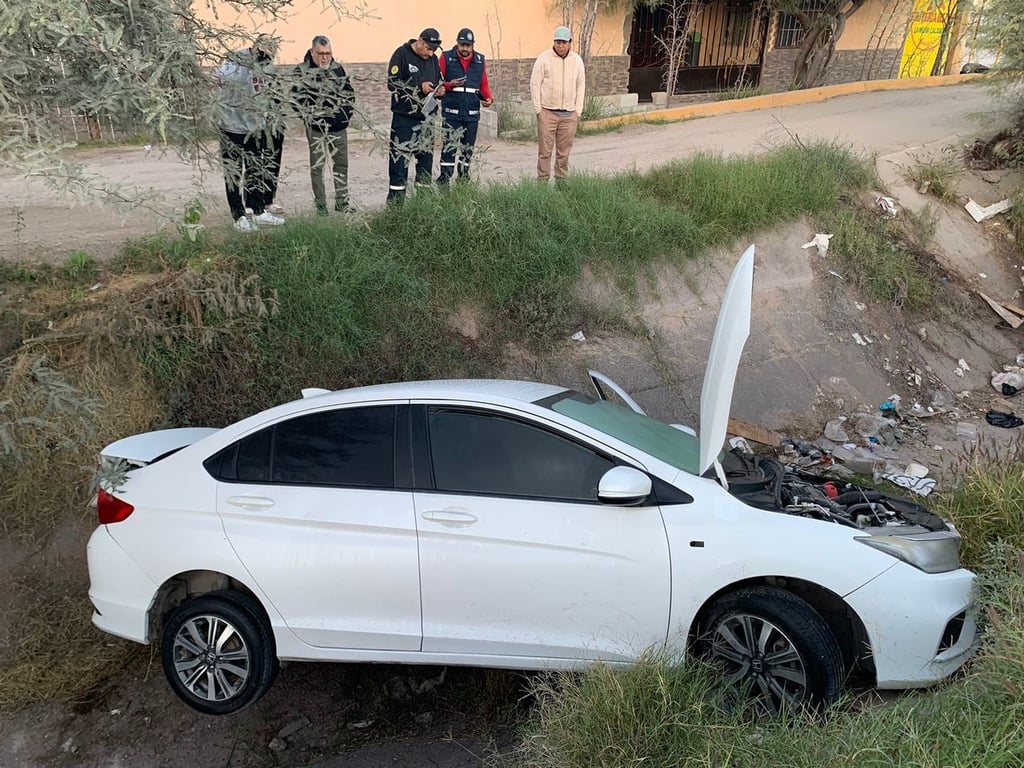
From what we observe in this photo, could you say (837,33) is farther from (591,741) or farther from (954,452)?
(591,741)

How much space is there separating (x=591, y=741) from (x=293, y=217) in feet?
19.7

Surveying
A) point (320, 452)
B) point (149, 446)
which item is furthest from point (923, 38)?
point (149, 446)

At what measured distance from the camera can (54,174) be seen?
3396 mm

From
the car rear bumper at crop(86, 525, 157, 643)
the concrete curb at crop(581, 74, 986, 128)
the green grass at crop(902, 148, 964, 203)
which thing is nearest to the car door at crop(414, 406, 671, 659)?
the car rear bumper at crop(86, 525, 157, 643)

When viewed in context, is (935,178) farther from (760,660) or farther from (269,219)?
(760,660)

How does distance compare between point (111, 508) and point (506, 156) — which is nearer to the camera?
point (111, 508)

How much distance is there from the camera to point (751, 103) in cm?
1769

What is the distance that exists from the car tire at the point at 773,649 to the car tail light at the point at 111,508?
9.48ft

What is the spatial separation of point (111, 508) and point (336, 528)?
4.06 feet

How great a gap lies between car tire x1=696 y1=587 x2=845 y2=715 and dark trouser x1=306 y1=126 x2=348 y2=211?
10.4 feet

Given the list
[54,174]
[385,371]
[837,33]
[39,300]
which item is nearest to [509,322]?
[385,371]

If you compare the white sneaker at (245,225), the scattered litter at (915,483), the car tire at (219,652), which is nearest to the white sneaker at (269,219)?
the white sneaker at (245,225)

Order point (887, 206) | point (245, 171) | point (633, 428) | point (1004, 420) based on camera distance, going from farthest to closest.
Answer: point (887, 206), point (1004, 420), point (245, 171), point (633, 428)

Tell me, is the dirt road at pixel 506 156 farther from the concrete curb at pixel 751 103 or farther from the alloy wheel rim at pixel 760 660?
the alloy wheel rim at pixel 760 660
